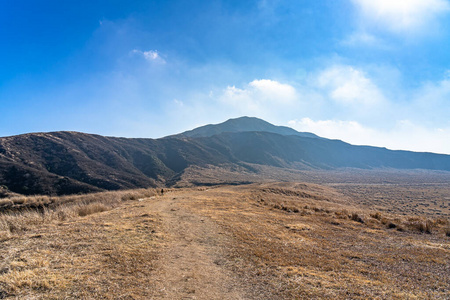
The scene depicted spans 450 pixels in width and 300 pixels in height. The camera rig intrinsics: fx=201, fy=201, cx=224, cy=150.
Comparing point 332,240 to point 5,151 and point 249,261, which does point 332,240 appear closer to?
point 249,261

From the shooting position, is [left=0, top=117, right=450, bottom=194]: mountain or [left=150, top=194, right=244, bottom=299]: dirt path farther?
[left=0, top=117, right=450, bottom=194]: mountain

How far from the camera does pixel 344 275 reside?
5.98 meters

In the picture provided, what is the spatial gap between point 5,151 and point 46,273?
2736 inches

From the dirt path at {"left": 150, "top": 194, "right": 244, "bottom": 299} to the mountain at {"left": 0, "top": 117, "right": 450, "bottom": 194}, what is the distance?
36861 millimetres

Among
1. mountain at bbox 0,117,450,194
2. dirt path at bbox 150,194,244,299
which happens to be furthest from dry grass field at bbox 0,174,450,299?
mountain at bbox 0,117,450,194

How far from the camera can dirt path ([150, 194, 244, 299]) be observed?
505cm

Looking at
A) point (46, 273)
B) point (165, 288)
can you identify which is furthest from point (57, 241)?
point (165, 288)

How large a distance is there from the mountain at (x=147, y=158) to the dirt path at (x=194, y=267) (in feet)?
121

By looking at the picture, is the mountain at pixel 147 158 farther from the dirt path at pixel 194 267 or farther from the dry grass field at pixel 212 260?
the dirt path at pixel 194 267

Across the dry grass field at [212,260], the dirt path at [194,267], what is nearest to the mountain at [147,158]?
the dry grass field at [212,260]

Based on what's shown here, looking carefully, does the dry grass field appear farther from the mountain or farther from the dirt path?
the mountain

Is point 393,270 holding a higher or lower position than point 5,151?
lower

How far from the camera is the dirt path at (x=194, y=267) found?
505cm

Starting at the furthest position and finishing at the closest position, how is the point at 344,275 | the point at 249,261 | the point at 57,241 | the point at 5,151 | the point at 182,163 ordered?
the point at 182,163 < the point at 5,151 < the point at 57,241 < the point at 249,261 < the point at 344,275
